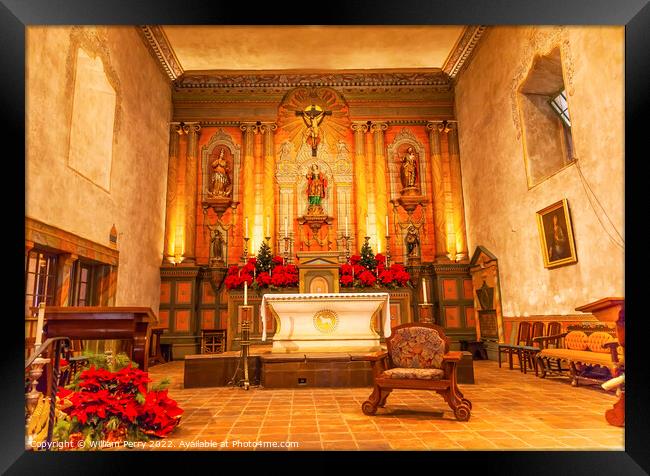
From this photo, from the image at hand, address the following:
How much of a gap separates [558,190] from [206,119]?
9835 mm

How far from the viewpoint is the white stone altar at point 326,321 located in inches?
279

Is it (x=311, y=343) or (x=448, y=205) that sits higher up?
(x=448, y=205)

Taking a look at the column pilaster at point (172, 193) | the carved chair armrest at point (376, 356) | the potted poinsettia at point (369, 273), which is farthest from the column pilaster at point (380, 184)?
the carved chair armrest at point (376, 356)

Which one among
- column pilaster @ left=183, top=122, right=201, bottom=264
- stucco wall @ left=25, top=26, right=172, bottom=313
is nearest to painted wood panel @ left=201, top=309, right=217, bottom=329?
stucco wall @ left=25, top=26, right=172, bottom=313

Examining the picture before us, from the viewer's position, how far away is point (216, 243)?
12.5 m

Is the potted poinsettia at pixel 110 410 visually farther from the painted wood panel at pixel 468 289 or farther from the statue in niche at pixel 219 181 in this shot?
the painted wood panel at pixel 468 289

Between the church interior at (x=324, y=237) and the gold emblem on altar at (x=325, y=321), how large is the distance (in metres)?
0.04

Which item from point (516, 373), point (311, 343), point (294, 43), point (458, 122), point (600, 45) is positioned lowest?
point (516, 373)

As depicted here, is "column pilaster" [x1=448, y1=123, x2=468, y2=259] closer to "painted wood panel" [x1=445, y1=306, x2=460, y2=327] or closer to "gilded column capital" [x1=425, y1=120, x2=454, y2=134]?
"gilded column capital" [x1=425, y1=120, x2=454, y2=134]

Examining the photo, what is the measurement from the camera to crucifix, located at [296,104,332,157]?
13.0 meters

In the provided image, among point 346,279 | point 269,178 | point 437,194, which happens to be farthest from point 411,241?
point 269,178
